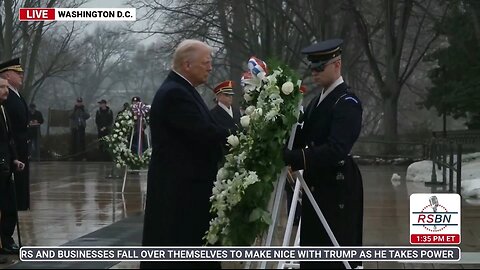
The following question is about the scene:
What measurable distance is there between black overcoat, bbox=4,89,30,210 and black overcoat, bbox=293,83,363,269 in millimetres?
4027

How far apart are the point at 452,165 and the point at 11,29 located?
43.8ft

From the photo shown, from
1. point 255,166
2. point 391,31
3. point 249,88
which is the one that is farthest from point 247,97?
point 391,31

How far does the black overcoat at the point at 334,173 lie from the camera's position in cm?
579

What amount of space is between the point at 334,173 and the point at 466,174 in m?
11.5

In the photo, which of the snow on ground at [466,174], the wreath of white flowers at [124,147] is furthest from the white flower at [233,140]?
the wreath of white flowers at [124,147]

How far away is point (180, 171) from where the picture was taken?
19.1ft

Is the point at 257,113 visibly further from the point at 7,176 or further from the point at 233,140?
the point at 7,176

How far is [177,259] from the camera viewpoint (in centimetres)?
581

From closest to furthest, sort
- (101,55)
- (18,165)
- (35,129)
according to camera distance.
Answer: (18,165)
(35,129)
(101,55)

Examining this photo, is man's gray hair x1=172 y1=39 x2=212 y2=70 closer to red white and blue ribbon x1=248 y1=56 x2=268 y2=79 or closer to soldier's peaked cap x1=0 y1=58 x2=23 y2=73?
red white and blue ribbon x1=248 y1=56 x2=268 y2=79

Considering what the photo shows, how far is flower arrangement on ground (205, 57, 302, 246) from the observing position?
5711 millimetres

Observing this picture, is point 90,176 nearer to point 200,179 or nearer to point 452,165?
point 452,165

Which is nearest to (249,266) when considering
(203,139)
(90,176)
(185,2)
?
(203,139)

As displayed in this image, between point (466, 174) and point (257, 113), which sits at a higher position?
point (257, 113)
